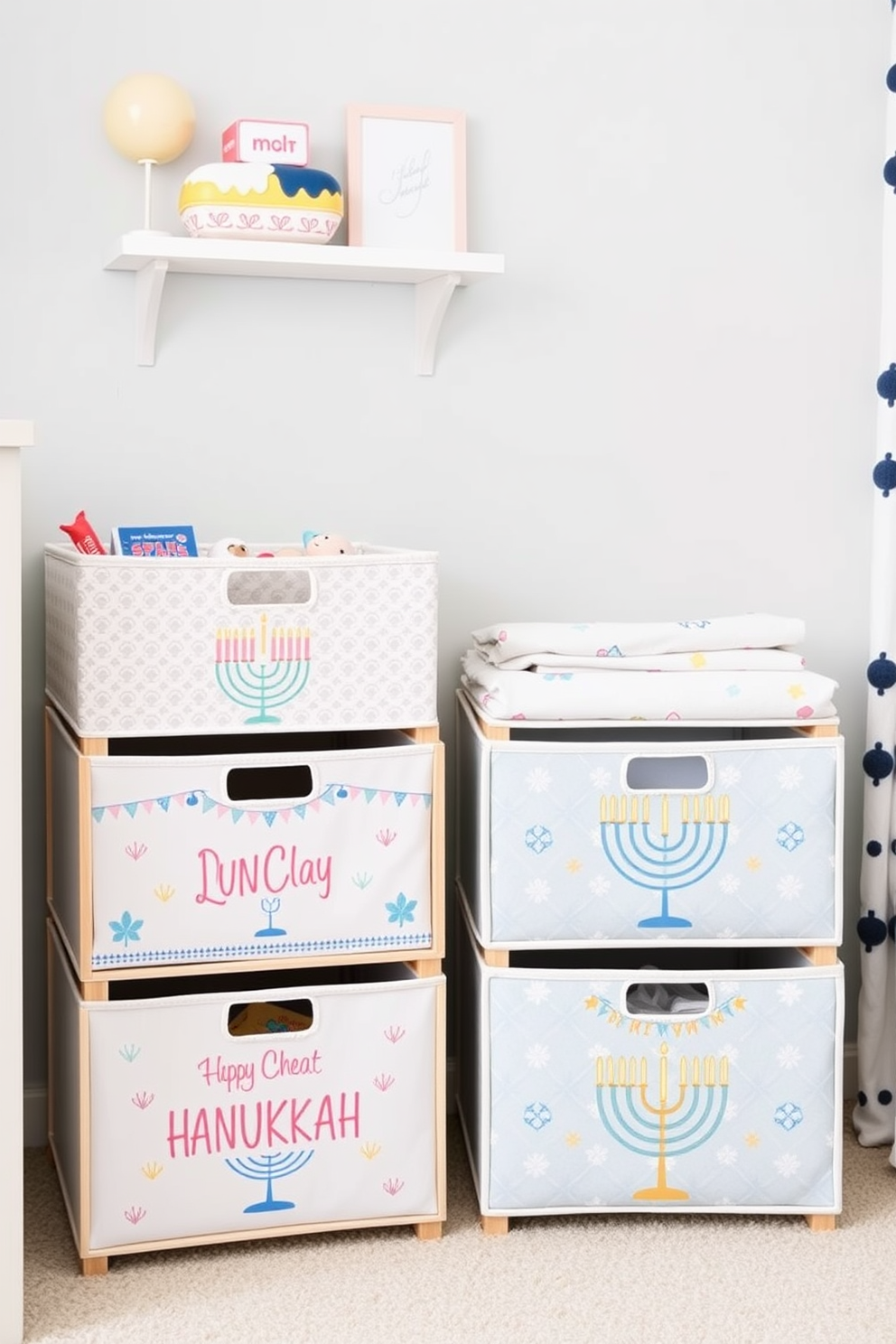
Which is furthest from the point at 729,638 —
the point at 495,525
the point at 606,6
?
the point at 606,6

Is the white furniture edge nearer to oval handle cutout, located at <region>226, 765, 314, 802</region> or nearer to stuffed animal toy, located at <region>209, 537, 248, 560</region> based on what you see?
stuffed animal toy, located at <region>209, 537, 248, 560</region>

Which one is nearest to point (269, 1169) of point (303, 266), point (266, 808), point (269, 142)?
point (266, 808)

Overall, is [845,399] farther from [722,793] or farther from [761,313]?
[722,793]

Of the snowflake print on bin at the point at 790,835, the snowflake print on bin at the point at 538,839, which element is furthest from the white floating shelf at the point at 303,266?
the snowflake print on bin at the point at 790,835

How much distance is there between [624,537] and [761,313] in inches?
16.3

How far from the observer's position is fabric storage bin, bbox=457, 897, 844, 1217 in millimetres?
1978

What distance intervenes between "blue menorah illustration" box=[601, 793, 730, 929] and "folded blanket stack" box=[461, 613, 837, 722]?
12cm

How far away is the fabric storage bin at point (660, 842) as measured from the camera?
196 centimetres

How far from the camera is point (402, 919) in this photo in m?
1.97

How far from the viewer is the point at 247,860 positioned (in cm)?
190

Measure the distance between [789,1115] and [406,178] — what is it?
4.62ft

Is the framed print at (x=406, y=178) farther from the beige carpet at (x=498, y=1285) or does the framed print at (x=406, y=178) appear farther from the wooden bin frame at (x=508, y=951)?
the beige carpet at (x=498, y=1285)

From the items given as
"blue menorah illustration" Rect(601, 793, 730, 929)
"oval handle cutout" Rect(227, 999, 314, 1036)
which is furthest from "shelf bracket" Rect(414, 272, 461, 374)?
"oval handle cutout" Rect(227, 999, 314, 1036)

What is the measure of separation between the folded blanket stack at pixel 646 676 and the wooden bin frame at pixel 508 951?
0.04ft
